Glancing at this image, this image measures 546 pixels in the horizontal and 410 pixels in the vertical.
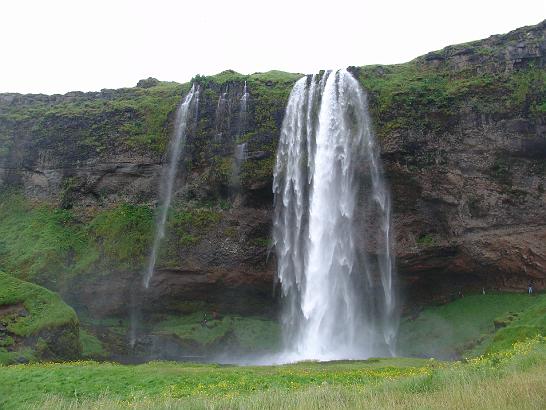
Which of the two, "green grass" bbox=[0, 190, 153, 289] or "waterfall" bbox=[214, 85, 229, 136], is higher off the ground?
"waterfall" bbox=[214, 85, 229, 136]

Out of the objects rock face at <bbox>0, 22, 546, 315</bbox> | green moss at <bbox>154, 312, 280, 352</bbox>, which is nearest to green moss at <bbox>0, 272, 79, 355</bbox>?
rock face at <bbox>0, 22, 546, 315</bbox>

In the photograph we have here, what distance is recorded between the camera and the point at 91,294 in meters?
37.5

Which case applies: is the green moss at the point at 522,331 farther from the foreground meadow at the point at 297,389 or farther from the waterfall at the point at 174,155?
the waterfall at the point at 174,155

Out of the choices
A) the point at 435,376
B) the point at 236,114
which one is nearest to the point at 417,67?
the point at 236,114

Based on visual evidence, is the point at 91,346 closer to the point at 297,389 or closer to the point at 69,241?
the point at 69,241

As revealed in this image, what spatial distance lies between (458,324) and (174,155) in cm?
2464

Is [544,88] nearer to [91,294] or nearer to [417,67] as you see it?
[417,67]

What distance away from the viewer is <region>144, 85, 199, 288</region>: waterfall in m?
39.7

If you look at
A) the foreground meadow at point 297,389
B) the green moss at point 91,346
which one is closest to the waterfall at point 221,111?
the green moss at point 91,346

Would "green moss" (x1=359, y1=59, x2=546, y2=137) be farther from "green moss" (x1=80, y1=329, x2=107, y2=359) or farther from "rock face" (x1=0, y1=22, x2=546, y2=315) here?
"green moss" (x1=80, y1=329, x2=107, y2=359)

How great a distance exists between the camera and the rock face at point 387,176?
1347 inches

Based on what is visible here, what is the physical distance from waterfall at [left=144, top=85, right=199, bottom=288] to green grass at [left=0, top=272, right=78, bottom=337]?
400 inches

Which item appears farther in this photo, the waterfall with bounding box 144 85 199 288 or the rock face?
the waterfall with bounding box 144 85 199 288

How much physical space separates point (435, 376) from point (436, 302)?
2642 cm
